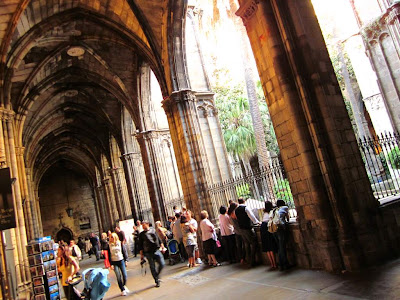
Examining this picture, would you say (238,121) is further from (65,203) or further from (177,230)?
(65,203)

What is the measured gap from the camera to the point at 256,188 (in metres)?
8.34

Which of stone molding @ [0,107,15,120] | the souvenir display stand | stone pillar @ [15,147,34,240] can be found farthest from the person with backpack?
stone pillar @ [15,147,34,240]

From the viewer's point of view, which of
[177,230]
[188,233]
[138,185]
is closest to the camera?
[188,233]

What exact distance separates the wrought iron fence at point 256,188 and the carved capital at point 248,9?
9.82ft

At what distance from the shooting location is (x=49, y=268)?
337 inches

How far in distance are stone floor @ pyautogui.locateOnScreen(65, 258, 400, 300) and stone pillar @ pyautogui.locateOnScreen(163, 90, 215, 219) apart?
3353 millimetres

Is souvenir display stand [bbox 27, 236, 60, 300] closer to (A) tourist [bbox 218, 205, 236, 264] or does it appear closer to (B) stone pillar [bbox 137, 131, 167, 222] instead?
(A) tourist [bbox 218, 205, 236, 264]

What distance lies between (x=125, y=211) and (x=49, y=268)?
16013 mm

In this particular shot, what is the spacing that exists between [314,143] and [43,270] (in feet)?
22.8

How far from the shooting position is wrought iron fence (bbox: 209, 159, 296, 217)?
7.35m

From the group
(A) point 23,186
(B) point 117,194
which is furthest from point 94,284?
(B) point 117,194

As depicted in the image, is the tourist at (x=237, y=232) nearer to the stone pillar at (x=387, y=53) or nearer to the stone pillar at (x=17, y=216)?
the stone pillar at (x=17, y=216)

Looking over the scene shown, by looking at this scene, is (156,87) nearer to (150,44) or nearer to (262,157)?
(150,44)

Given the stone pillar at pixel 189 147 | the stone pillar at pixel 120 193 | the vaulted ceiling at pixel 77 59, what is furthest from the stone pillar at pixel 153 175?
the stone pillar at pixel 120 193
